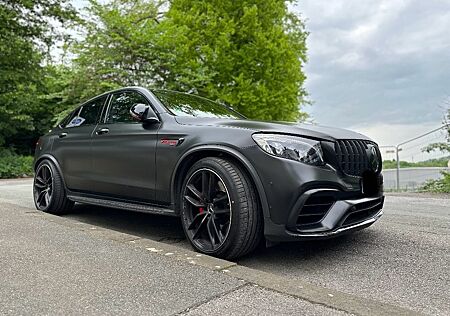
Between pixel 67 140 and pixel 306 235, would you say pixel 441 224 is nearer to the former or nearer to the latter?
pixel 306 235

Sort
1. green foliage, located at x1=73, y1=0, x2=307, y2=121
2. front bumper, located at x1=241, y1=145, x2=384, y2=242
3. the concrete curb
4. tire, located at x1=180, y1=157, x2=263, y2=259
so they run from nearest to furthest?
the concrete curb → front bumper, located at x1=241, y1=145, x2=384, y2=242 → tire, located at x1=180, y1=157, x2=263, y2=259 → green foliage, located at x1=73, y1=0, x2=307, y2=121

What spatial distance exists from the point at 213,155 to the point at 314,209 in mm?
854

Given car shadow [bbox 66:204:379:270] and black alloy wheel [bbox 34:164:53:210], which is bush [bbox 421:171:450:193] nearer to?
car shadow [bbox 66:204:379:270]

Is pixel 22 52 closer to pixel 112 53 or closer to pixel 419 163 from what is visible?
pixel 112 53

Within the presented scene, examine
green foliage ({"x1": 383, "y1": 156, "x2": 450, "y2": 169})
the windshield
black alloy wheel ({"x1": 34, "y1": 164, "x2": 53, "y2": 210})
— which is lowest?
black alloy wheel ({"x1": 34, "y1": 164, "x2": 53, "y2": 210})

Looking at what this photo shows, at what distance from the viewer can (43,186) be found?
4.75 meters

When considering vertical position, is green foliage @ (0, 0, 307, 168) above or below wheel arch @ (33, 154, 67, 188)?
above

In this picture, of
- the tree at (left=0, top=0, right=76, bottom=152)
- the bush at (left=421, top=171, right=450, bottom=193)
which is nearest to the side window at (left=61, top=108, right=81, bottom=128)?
the bush at (left=421, top=171, right=450, bottom=193)

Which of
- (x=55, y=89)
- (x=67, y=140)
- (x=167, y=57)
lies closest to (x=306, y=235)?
(x=67, y=140)

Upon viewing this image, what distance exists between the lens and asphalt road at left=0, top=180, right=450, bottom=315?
7.57 ft

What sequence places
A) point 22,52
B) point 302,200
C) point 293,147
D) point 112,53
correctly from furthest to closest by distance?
point 112,53 → point 22,52 → point 293,147 → point 302,200

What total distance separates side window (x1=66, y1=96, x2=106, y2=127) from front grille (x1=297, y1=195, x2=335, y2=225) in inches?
102

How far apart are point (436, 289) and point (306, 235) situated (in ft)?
2.64

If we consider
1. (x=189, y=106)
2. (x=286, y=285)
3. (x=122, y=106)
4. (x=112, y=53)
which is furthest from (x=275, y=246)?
(x=112, y=53)
